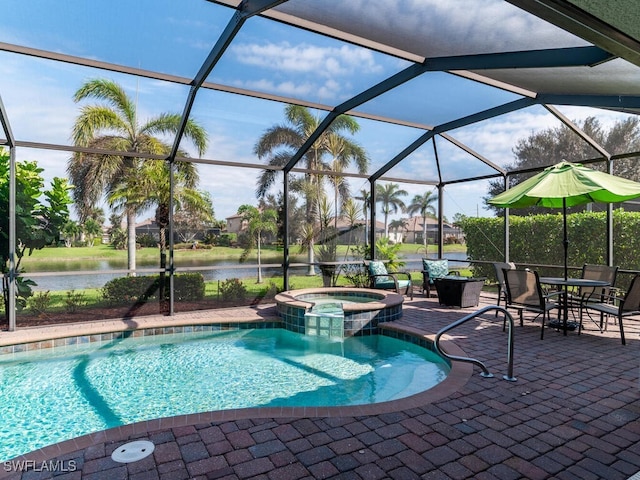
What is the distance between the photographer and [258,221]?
Result: 1074 cm

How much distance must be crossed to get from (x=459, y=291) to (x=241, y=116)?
587 cm

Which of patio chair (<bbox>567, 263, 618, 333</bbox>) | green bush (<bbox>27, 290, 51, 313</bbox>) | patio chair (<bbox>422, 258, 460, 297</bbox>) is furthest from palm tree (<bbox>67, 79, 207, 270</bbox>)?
patio chair (<bbox>567, 263, 618, 333</bbox>)

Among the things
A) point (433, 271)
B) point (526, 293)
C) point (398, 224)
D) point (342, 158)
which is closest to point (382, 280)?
point (433, 271)

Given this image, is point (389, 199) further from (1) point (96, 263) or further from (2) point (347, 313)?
(1) point (96, 263)

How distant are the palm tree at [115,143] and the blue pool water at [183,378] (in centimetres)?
339

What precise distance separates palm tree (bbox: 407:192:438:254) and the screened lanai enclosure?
104 cm

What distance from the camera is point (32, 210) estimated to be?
7.39 meters

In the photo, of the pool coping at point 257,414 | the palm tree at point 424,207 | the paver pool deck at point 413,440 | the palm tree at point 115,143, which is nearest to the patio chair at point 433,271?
the palm tree at point 424,207

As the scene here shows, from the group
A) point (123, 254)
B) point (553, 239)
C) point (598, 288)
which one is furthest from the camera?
point (553, 239)

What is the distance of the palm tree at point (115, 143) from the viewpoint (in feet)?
25.9

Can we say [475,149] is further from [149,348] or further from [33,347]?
[33,347]

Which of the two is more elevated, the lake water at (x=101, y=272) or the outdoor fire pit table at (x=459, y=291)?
the lake water at (x=101, y=272)

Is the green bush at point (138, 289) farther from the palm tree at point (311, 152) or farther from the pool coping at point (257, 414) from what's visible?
the pool coping at point (257, 414)

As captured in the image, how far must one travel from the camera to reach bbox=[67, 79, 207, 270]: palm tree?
25.9 ft
